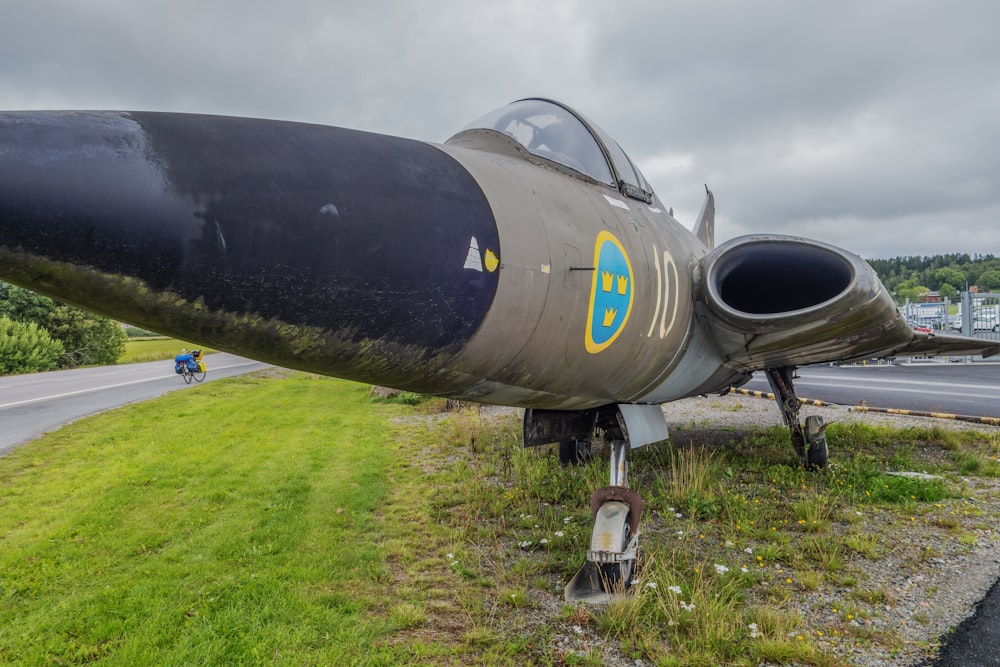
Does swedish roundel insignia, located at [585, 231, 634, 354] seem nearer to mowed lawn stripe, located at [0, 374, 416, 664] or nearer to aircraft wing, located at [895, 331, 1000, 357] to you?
mowed lawn stripe, located at [0, 374, 416, 664]

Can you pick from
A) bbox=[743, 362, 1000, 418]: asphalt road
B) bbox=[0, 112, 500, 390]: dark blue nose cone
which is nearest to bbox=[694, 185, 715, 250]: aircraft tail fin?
bbox=[743, 362, 1000, 418]: asphalt road

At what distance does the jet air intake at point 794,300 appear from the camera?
129 inches

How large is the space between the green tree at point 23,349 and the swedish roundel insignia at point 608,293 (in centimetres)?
2621

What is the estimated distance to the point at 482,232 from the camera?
2.02m

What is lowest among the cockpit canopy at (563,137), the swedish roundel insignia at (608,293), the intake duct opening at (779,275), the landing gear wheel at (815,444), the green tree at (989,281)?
the landing gear wheel at (815,444)

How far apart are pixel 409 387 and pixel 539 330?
1.84 feet

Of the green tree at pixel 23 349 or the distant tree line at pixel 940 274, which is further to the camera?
the distant tree line at pixel 940 274

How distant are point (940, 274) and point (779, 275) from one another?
13712cm

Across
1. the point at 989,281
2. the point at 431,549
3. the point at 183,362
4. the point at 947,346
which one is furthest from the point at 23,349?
the point at 989,281

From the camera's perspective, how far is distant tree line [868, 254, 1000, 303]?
316 feet

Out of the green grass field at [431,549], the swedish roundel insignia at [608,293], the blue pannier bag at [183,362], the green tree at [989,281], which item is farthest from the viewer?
the green tree at [989,281]

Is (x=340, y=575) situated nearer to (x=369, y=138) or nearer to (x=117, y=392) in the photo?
(x=369, y=138)

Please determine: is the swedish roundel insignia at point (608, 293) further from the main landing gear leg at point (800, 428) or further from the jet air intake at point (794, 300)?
the main landing gear leg at point (800, 428)

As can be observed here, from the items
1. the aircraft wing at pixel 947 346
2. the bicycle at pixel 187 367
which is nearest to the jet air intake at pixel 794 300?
the aircraft wing at pixel 947 346
